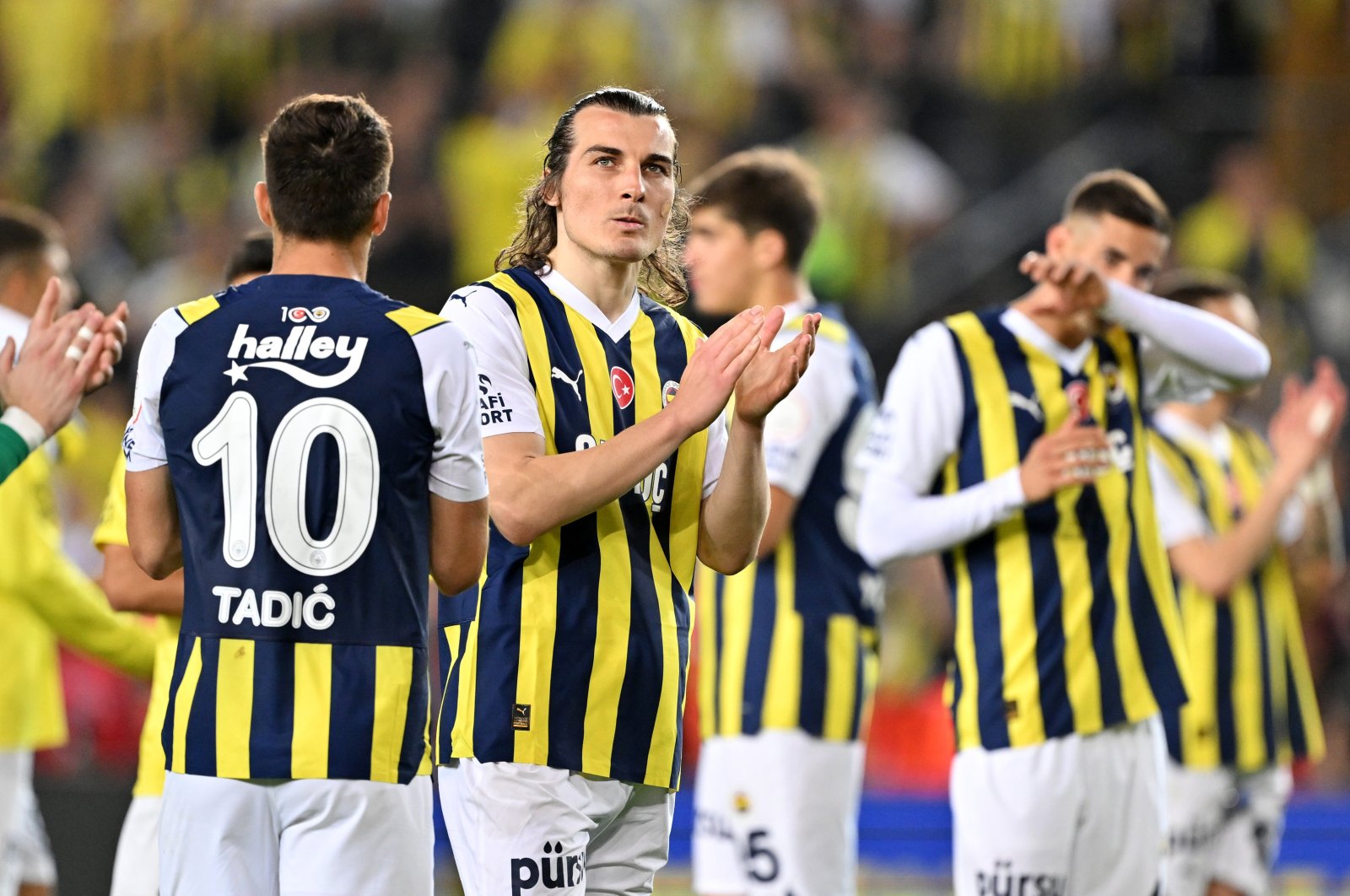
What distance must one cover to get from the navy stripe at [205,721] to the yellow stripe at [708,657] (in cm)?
277

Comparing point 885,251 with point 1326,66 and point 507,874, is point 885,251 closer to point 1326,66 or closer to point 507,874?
point 1326,66

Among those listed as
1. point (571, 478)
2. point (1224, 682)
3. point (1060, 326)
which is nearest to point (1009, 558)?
point (1060, 326)

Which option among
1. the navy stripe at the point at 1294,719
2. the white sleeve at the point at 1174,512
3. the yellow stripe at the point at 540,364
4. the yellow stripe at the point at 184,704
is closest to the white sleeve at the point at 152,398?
the yellow stripe at the point at 184,704

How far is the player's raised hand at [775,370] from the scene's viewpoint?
11.9ft

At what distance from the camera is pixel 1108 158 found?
1280 centimetres

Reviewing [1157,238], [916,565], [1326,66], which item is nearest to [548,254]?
[1157,238]

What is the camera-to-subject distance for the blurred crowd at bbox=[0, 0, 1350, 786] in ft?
40.9

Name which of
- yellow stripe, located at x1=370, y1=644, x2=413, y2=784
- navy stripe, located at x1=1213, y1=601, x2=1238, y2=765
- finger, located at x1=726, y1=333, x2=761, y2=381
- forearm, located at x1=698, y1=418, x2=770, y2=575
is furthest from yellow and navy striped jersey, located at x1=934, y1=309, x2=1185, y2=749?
yellow stripe, located at x1=370, y1=644, x2=413, y2=784

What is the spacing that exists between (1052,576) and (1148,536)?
344 millimetres

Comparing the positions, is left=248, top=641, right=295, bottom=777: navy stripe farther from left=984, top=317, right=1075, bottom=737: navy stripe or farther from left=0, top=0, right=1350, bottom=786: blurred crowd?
left=0, top=0, right=1350, bottom=786: blurred crowd

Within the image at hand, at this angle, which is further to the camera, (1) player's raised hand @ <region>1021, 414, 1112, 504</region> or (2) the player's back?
(1) player's raised hand @ <region>1021, 414, 1112, 504</region>

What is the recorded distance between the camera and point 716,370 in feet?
11.7

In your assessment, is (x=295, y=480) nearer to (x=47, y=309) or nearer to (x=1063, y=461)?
(x=47, y=309)

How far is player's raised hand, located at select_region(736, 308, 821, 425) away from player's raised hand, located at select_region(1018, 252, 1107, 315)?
133cm
